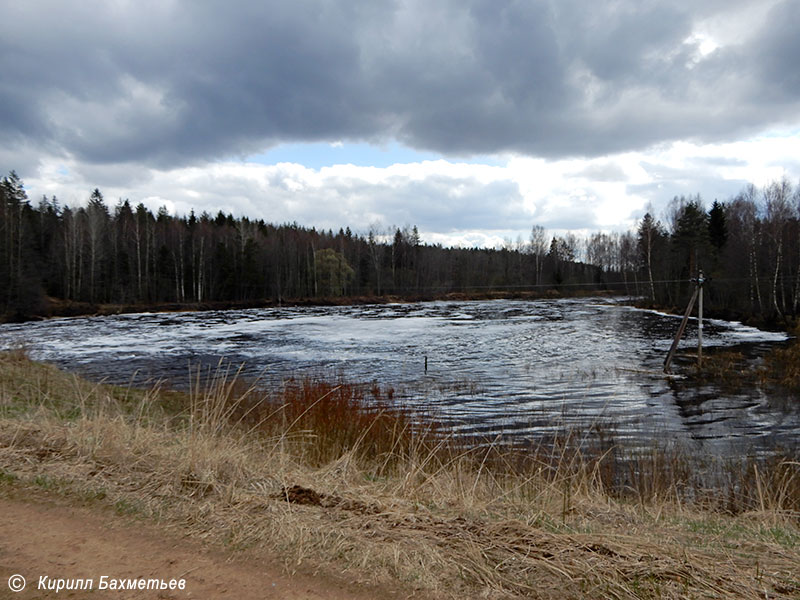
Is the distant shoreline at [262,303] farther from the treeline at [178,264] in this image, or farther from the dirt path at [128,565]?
the dirt path at [128,565]

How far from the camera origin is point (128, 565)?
321cm

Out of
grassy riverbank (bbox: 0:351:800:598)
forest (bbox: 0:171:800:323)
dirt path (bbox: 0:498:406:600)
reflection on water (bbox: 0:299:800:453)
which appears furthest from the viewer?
forest (bbox: 0:171:800:323)

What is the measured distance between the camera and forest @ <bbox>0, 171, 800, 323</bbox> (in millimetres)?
46438

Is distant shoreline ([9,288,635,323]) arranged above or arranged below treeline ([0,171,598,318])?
below

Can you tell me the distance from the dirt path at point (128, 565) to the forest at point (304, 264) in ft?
152

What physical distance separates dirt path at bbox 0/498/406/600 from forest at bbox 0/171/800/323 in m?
46.2

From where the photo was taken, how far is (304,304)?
7588 cm

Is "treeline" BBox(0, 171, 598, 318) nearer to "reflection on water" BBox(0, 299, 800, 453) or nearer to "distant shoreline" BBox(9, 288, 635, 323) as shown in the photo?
"distant shoreline" BBox(9, 288, 635, 323)

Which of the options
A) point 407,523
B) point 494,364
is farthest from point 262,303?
point 407,523

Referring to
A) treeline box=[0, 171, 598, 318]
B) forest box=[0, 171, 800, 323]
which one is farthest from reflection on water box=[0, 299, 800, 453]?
treeline box=[0, 171, 598, 318]

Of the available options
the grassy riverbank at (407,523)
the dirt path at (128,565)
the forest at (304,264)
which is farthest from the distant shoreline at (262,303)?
the dirt path at (128,565)

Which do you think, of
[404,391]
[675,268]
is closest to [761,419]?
[404,391]

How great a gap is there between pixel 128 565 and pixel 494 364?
21.2m

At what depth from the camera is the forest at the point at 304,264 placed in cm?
4644
